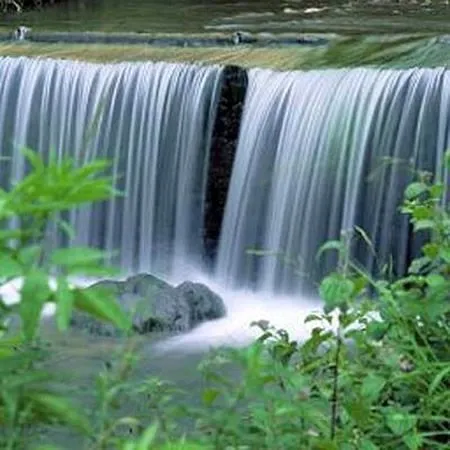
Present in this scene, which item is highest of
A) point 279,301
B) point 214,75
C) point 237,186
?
point 214,75

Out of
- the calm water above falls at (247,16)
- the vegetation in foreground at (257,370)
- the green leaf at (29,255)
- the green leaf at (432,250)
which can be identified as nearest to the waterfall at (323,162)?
the calm water above falls at (247,16)

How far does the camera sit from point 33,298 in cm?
139

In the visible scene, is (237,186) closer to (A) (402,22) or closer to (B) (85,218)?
(B) (85,218)

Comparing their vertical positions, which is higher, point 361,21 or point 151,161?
point 361,21

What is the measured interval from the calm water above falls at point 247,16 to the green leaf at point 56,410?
8.76 metres

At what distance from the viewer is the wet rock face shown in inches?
322

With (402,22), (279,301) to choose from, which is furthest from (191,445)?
(402,22)

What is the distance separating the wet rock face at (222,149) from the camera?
8.19m

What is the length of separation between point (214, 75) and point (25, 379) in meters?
6.80

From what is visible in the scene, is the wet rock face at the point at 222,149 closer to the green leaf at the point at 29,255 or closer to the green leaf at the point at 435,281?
the green leaf at the point at 435,281

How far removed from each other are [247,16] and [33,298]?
1036cm

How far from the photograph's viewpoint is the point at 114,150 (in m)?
8.57

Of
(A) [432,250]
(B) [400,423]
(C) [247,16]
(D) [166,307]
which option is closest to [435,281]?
(A) [432,250]

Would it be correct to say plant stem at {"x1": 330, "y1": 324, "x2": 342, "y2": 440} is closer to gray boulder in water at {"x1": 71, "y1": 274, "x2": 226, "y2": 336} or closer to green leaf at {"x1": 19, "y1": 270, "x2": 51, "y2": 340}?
green leaf at {"x1": 19, "y1": 270, "x2": 51, "y2": 340}
